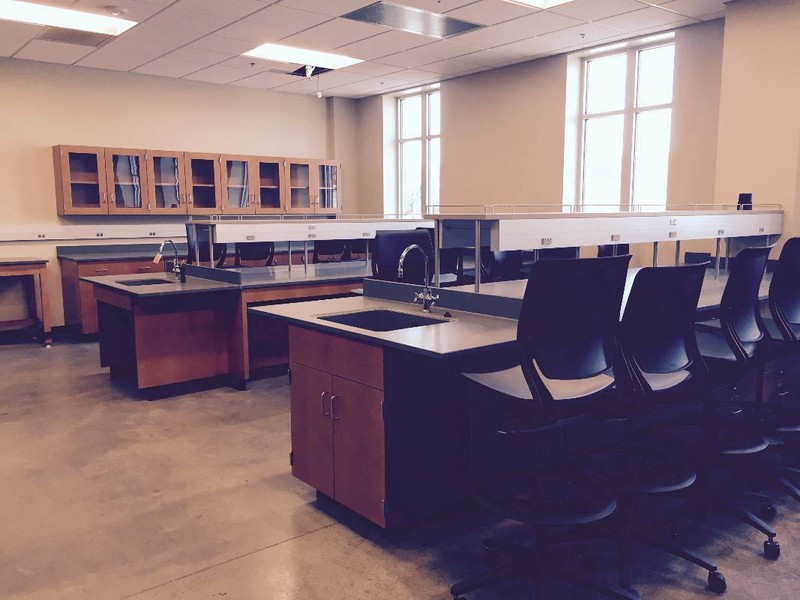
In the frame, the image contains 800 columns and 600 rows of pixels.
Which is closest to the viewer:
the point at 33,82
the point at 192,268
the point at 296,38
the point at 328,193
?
the point at 192,268

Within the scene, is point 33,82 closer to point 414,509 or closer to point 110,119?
point 110,119

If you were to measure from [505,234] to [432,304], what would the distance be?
495mm

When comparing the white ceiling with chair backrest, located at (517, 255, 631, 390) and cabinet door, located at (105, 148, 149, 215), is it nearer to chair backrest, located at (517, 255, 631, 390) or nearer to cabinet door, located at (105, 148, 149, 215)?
cabinet door, located at (105, 148, 149, 215)

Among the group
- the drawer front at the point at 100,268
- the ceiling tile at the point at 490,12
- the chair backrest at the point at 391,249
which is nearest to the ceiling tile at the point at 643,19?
the ceiling tile at the point at 490,12

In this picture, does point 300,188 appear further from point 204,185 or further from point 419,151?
point 419,151

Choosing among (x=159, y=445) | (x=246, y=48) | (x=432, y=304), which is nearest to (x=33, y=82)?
(x=246, y=48)

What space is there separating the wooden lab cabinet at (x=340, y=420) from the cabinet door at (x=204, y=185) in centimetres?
514

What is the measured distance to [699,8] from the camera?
4.82 meters

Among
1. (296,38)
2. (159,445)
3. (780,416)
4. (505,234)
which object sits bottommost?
(159,445)

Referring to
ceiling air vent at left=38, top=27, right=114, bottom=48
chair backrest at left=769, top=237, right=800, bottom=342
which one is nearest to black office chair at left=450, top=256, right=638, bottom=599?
chair backrest at left=769, top=237, right=800, bottom=342

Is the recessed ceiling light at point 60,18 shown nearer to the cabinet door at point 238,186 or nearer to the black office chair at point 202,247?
the black office chair at point 202,247

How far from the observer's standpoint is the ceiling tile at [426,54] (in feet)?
19.4

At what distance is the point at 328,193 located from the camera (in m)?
8.45

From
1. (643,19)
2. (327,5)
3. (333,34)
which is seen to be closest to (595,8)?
(643,19)
